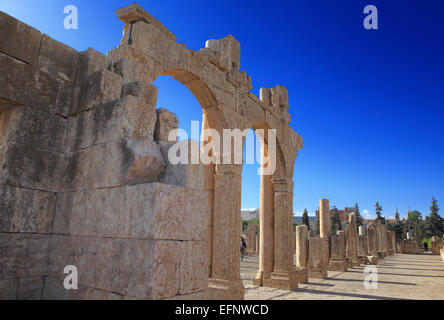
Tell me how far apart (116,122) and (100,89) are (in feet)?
1.70

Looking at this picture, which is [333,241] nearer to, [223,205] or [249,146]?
[249,146]

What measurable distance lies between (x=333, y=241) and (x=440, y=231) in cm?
4176

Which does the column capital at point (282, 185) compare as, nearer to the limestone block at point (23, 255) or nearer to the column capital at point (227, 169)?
the column capital at point (227, 169)

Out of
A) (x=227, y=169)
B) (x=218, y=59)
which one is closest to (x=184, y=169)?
(x=227, y=169)

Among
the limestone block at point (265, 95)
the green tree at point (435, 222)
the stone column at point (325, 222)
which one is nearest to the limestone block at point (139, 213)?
the limestone block at point (265, 95)

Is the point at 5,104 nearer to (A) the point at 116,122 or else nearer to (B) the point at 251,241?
(A) the point at 116,122

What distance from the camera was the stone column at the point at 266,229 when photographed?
949 cm

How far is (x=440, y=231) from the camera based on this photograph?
45.7 meters

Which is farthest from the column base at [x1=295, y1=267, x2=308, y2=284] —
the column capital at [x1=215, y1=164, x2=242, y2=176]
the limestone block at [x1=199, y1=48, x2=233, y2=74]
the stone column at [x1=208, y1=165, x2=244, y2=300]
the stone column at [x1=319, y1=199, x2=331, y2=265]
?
the limestone block at [x1=199, y1=48, x2=233, y2=74]

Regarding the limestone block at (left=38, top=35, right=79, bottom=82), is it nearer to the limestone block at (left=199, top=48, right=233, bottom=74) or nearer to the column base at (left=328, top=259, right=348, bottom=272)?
the limestone block at (left=199, top=48, right=233, bottom=74)

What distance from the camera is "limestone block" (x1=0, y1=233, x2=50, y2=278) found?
272 cm

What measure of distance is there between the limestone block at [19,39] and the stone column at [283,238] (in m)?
8.06
